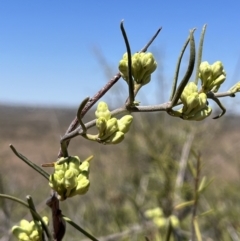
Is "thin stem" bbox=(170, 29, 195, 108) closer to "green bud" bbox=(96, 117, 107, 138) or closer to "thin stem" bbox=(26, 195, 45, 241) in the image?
"green bud" bbox=(96, 117, 107, 138)

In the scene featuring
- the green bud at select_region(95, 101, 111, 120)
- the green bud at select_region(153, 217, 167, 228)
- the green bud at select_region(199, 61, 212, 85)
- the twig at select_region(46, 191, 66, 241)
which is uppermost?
the green bud at select_region(199, 61, 212, 85)

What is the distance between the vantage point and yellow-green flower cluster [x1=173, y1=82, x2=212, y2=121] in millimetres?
525

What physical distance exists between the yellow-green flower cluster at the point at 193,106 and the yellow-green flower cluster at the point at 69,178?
0.14m

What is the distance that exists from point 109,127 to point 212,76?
168 mm

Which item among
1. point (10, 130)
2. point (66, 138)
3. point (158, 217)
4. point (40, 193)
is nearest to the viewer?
point (66, 138)

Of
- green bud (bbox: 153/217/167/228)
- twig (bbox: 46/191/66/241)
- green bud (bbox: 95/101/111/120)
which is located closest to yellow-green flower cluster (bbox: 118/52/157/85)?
green bud (bbox: 95/101/111/120)

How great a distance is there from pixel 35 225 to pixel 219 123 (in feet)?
8.12

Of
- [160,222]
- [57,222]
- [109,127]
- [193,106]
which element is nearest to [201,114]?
[193,106]

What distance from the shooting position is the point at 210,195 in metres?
3.51

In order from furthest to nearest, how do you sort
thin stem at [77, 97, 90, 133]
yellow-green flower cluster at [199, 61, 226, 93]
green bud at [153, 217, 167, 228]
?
green bud at [153, 217, 167, 228]
yellow-green flower cluster at [199, 61, 226, 93]
thin stem at [77, 97, 90, 133]

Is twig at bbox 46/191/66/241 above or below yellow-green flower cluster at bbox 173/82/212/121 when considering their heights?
below

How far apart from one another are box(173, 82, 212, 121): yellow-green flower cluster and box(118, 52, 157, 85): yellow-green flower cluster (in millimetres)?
55

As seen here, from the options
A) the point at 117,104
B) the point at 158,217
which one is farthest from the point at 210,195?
the point at 158,217

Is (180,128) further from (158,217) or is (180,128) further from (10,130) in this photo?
(10,130)
